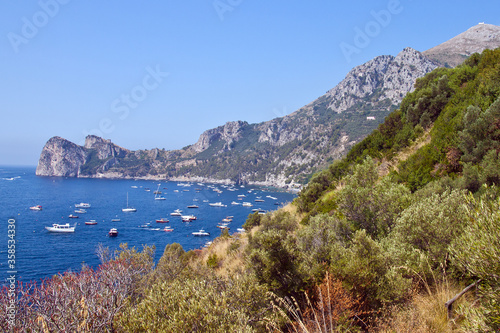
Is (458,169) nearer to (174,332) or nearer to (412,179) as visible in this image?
(412,179)

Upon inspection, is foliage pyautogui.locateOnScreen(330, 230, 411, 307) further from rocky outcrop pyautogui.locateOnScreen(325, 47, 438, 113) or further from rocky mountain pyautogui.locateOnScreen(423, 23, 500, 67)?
rocky mountain pyautogui.locateOnScreen(423, 23, 500, 67)

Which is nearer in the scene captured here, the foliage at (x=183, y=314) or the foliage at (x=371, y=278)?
the foliage at (x=183, y=314)

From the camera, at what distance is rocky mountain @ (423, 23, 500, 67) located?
155087 millimetres

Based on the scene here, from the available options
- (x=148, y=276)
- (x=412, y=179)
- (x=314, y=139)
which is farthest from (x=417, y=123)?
(x=314, y=139)

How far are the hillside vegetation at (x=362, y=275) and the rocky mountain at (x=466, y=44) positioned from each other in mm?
171951

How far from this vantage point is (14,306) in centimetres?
640

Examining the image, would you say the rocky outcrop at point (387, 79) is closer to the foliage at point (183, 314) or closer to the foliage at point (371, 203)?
the foliage at point (371, 203)

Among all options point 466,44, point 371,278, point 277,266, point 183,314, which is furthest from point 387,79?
point 183,314

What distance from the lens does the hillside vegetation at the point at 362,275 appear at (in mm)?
5125

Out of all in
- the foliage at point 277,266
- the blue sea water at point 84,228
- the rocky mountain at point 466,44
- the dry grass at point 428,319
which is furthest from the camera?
the rocky mountain at point 466,44

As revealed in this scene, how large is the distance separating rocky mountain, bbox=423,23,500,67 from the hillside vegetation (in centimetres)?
17195

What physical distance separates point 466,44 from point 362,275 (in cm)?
22337

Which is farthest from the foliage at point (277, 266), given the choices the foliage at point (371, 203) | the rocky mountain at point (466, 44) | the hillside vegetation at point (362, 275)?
the rocky mountain at point (466, 44)

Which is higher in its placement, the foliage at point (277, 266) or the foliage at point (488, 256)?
the foliage at point (488, 256)
